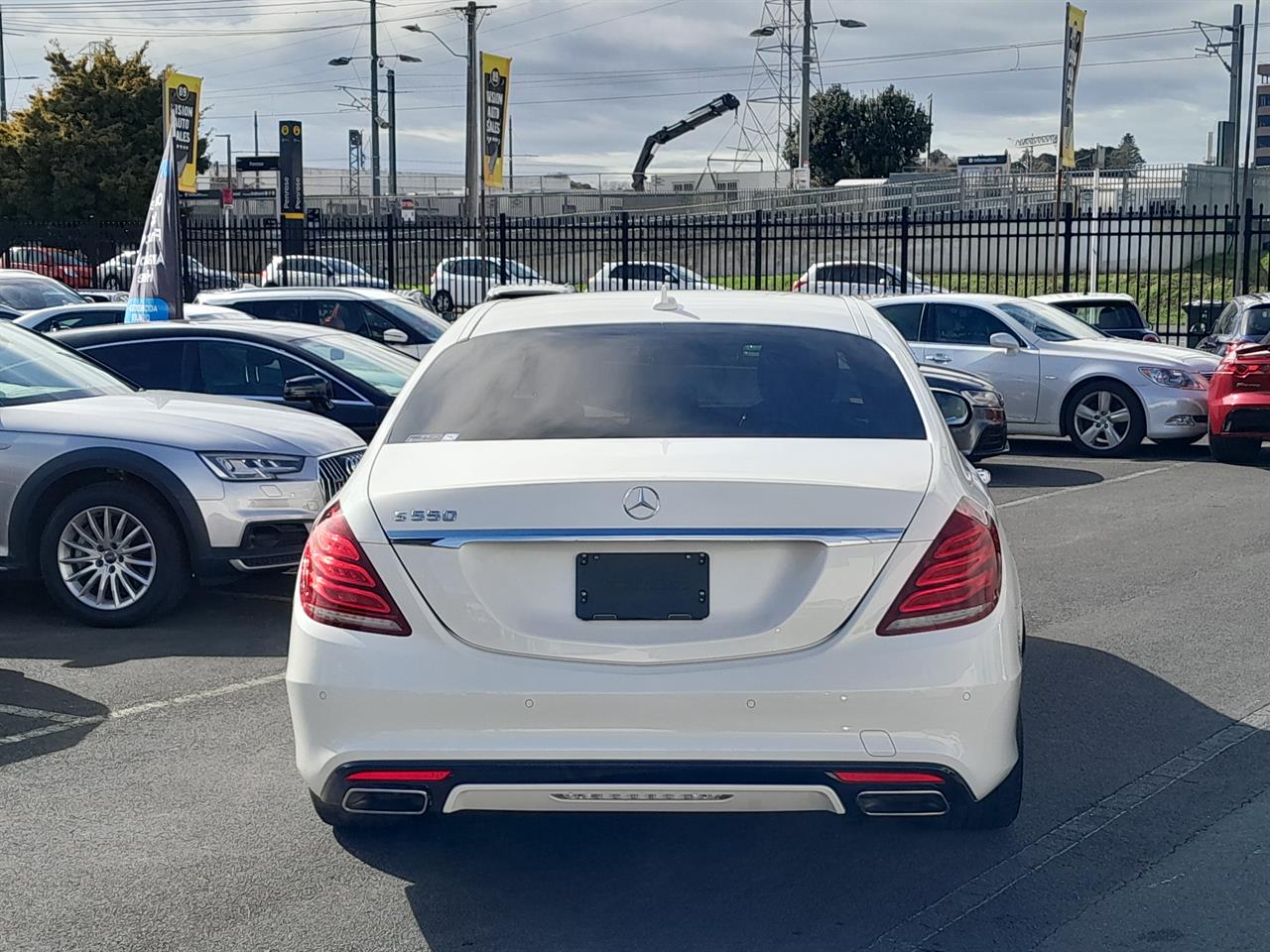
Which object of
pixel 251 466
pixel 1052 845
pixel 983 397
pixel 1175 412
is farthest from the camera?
pixel 1175 412

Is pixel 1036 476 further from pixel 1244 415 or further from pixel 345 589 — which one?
pixel 345 589

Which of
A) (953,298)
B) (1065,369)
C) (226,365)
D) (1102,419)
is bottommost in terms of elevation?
(1102,419)

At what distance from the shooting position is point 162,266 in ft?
47.0

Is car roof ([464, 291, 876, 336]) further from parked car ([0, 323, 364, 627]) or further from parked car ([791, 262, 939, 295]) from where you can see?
parked car ([791, 262, 939, 295])

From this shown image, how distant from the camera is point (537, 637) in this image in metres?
3.79

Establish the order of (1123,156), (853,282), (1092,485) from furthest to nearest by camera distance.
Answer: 1. (1123,156)
2. (853,282)
3. (1092,485)

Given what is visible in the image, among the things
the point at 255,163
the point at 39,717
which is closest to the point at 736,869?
the point at 39,717

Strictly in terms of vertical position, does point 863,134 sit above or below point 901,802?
above

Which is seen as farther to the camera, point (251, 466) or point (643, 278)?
point (643, 278)

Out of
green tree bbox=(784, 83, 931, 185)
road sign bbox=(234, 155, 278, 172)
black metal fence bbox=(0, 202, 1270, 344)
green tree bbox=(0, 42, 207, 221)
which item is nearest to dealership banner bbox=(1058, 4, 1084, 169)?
black metal fence bbox=(0, 202, 1270, 344)

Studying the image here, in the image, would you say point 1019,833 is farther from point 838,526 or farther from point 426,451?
point 426,451

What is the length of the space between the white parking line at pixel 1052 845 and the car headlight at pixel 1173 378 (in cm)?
925

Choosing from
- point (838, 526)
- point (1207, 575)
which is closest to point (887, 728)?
point (838, 526)

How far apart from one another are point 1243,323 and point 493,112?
14.4 meters
